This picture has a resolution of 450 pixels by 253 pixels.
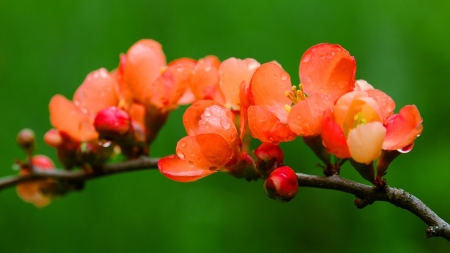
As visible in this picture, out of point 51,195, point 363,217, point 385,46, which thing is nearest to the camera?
point 51,195

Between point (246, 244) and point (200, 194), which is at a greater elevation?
point (200, 194)

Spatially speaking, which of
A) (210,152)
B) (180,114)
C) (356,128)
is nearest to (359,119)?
(356,128)

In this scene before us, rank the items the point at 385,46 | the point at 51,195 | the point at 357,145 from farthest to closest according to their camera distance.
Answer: the point at 385,46 < the point at 51,195 < the point at 357,145

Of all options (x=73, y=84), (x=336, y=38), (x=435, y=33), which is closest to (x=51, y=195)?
(x=73, y=84)

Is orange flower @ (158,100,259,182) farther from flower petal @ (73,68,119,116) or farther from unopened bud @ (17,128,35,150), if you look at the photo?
unopened bud @ (17,128,35,150)

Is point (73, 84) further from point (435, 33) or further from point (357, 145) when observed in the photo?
point (357, 145)

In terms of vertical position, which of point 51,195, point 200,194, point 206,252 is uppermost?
point 51,195

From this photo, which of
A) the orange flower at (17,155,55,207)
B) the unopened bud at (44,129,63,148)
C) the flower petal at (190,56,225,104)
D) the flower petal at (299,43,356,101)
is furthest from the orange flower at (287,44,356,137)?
the orange flower at (17,155,55,207)

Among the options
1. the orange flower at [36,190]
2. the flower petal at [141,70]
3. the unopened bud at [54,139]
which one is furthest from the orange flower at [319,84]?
the orange flower at [36,190]
